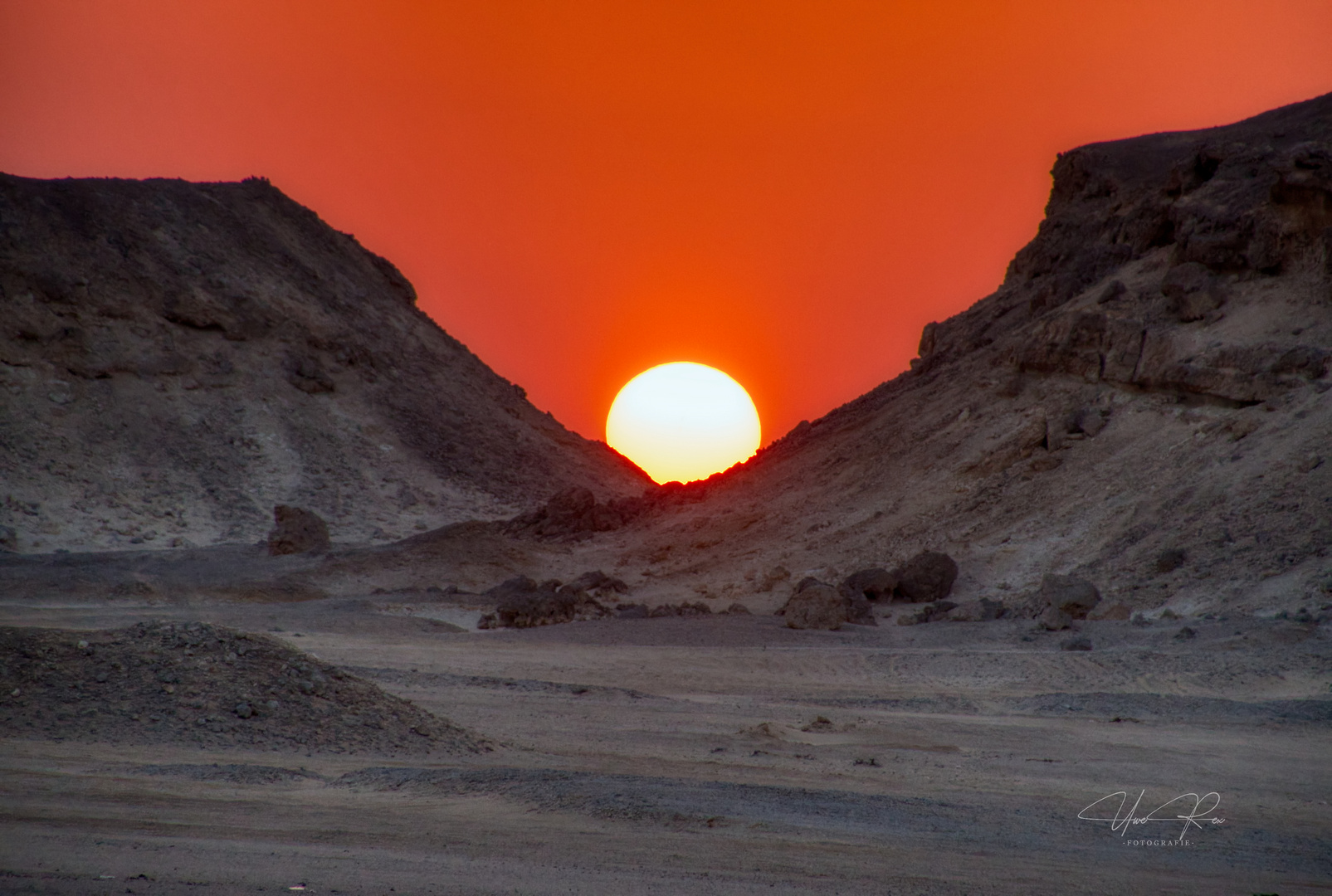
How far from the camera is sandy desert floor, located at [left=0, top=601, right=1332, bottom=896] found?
575 centimetres

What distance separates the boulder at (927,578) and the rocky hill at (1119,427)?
0.49m

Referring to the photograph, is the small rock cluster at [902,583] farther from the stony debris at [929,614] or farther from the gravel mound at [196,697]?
the gravel mound at [196,697]

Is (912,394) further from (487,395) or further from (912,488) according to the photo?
(487,395)

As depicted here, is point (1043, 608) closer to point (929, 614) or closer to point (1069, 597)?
point (1069, 597)

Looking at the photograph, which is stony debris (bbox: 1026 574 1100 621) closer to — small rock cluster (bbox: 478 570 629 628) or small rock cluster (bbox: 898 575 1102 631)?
small rock cluster (bbox: 898 575 1102 631)

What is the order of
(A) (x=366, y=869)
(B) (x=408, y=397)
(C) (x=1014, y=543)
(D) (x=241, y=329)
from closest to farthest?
(A) (x=366, y=869) < (C) (x=1014, y=543) < (D) (x=241, y=329) < (B) (x=408, y=397)

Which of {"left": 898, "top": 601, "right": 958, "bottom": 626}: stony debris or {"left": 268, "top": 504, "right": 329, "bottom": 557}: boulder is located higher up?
{"left": 268, "top": 504, "right": 329, "bottom": 557}: boulder

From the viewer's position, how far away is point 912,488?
29375 mm

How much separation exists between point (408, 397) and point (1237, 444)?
3757 centimetres

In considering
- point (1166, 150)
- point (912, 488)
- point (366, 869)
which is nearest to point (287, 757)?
point (366, 869)

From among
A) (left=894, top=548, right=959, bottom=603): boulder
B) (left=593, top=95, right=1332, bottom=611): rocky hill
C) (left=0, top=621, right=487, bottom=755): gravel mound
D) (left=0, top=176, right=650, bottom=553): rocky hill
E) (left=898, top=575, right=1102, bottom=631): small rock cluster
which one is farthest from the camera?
(left=0, top=176, right=650, bottom=553): rocky hill

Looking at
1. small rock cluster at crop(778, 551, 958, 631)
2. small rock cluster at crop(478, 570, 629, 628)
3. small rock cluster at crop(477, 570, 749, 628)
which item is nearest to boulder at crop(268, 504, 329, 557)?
small rock cluster at crop(478, 570, 629, 628)

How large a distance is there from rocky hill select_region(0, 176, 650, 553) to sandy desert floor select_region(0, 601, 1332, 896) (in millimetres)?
26437

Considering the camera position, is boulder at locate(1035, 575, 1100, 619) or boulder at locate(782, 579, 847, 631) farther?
boulder at locate(782, 579, 847, 631)
